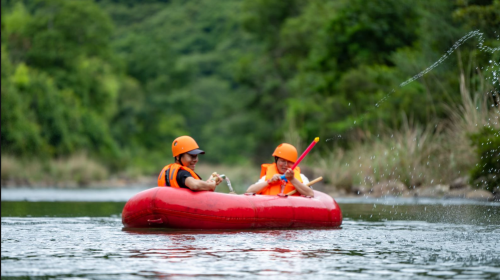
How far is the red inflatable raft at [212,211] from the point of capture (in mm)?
11797

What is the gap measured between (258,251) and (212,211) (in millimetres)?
2413

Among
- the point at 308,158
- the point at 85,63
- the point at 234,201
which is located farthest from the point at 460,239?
the point at 85,63

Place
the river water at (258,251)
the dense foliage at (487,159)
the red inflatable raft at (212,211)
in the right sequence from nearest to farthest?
the river water at (258,251) < the red inflatable raft at (212,211) < the dense foliage at (487,159)

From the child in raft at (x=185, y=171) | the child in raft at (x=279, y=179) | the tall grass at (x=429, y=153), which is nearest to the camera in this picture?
the child in raft at (x=185, y=171)

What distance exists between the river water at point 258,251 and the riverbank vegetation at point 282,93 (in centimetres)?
599

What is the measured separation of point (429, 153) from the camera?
20641mm

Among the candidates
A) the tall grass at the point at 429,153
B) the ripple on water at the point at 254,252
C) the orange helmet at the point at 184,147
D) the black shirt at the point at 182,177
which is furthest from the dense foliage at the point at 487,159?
the black shirt at the point at 182,177

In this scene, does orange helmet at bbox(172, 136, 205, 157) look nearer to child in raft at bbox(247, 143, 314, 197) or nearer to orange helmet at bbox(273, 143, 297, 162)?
child in raft at bbox(247, 143, 314, 197)

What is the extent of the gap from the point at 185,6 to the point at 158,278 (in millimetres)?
112216

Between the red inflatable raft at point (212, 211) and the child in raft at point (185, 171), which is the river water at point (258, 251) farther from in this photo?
the child in raft at point (185, 171)

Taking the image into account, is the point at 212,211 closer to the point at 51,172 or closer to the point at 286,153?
the point at 286,153

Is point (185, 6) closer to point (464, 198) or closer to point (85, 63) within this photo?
point (85, 63)

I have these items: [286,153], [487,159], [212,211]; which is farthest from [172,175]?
[487,159]

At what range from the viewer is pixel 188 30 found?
109 meters
